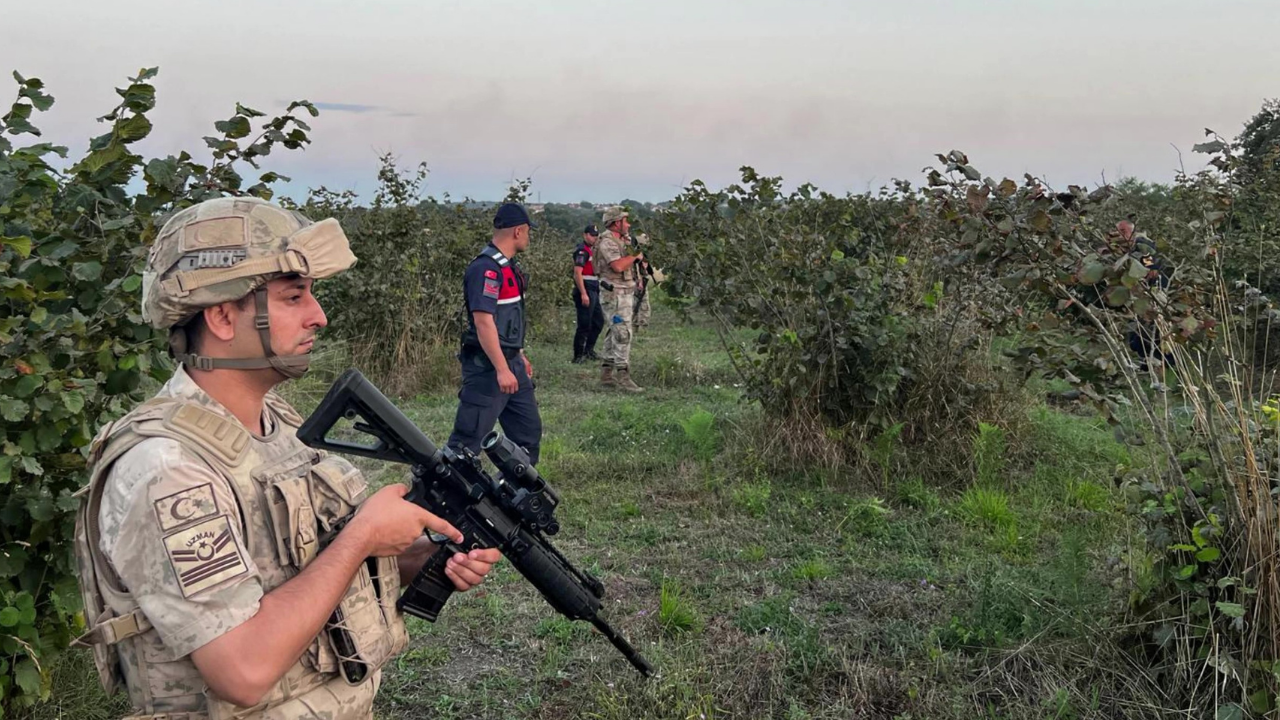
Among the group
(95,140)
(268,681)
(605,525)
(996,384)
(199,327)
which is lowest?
(605,525)

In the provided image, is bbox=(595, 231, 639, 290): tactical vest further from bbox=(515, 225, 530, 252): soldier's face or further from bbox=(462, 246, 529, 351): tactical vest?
bbox=(462, 246, 529, 351): tactical vest

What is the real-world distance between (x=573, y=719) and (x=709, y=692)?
503 mm

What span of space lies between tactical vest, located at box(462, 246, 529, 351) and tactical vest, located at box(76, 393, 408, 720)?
11.8ft

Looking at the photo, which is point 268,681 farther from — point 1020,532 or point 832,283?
point 832,283

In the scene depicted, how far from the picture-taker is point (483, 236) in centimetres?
1097

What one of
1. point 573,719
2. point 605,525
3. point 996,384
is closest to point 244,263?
point 573,719

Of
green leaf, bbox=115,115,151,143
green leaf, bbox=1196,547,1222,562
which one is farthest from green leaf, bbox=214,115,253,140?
green leaf, bbox=1196,547,1222,562

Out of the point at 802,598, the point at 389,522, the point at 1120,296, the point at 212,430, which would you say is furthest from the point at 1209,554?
the point at 212,430

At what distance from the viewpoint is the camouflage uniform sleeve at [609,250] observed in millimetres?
10094

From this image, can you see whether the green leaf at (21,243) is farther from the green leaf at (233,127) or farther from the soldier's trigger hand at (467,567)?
the soldier's trigger hand at (467,567)

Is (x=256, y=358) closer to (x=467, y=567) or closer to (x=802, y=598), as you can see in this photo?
(x=467, y=567)

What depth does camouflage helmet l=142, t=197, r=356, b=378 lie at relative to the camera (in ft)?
5.18

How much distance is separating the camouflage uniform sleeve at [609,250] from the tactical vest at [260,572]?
8377 mm

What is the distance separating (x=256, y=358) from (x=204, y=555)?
0.40m
